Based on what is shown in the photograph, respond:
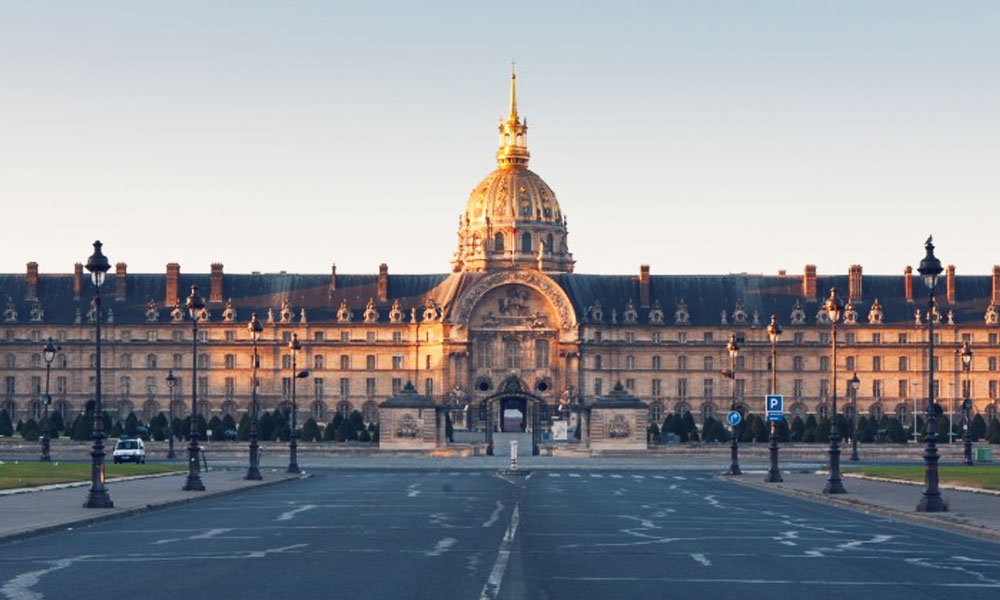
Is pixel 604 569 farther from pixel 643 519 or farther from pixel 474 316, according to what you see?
pixel 474 316

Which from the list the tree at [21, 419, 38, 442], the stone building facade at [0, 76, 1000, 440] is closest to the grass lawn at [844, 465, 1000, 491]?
the tree at [21, 419, 38, 442]

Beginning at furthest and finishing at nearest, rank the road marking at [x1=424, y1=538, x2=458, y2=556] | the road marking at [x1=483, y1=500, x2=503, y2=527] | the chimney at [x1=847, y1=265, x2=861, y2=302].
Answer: the chimney at [x1=847, y1=265, x2=861, y2=302]
the road marking at [x1=483, y1=500, x2=503, y2=527]
the road marking at [x1=424, y1=538, x2=458, y2=556]

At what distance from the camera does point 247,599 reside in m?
22.8

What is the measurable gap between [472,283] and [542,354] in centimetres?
877

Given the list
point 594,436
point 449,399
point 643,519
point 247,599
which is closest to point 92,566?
point 247,599

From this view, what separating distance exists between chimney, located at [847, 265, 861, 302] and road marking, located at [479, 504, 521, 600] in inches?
5378

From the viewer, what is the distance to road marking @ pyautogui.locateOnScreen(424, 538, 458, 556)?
98.4 feet

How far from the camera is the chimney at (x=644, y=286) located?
573 ft

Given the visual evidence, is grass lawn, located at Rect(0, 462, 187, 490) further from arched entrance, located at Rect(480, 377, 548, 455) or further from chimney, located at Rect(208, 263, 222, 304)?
chimney, located at Rect(208, 263, 222, 304)

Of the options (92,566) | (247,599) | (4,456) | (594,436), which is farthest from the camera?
(594,436)

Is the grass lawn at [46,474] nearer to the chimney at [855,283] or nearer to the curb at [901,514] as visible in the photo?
the curb at [901,514]

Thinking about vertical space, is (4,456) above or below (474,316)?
below

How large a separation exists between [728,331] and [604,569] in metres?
144

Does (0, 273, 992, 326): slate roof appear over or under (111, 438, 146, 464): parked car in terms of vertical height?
over
